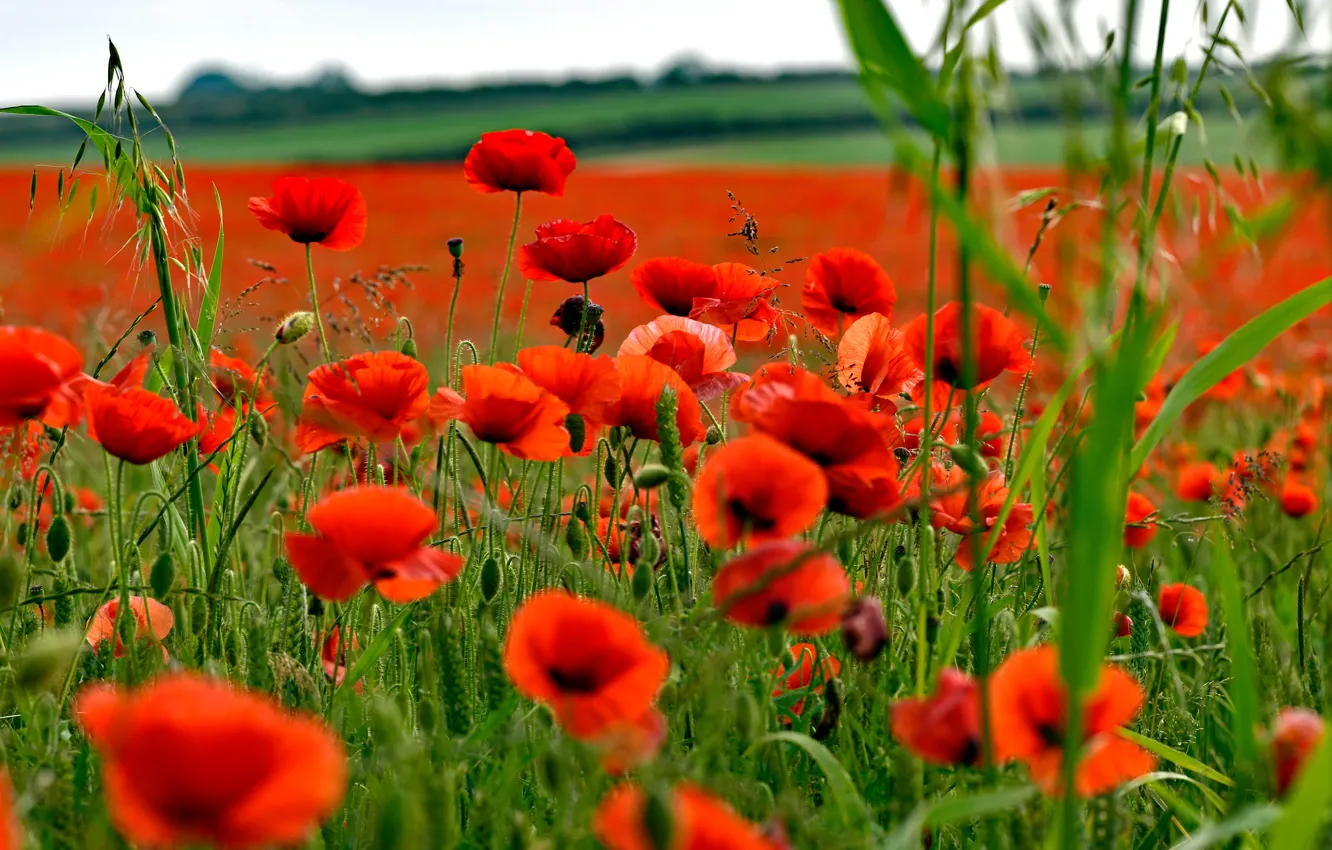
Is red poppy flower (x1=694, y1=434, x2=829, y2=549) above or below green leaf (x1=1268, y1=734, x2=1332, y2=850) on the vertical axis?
above

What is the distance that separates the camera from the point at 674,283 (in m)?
1.39

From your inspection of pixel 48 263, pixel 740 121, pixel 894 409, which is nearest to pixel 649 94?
pixel 740 121

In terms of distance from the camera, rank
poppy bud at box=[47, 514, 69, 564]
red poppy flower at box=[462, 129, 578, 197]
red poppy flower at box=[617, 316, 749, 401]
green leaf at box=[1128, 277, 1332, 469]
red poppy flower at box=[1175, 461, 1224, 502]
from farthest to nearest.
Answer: red poppy flower at box=[1175, 461, 1224, 502] < red poppy flower at box=[462, 129, 578, 197] < red poppy flower at box=[617, 316, 749, 401] < poppy bud at box=[47, 514, 69, 564] < green leaf at box=[1128, 277, 1332, 469]

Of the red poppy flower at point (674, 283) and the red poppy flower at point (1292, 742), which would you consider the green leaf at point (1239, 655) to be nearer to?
the red poppy flower at point (1292, 742)

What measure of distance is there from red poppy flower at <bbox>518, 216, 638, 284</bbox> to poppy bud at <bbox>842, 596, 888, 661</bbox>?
2.09ft

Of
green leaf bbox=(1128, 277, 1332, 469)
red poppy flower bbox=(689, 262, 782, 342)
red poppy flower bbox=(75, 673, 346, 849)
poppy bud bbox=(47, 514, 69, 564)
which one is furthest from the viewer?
red poppy flower bbox=(689, 262, 782, 342)

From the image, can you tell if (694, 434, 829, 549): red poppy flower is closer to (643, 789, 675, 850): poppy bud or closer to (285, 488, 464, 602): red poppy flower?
(285, 488, 464, 602): red poppy flower

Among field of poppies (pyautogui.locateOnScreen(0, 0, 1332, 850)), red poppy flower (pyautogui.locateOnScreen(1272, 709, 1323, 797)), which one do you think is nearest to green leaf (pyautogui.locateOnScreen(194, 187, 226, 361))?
field of poppies (pyautogui.locateOnScreen(0, 0, 1332, 850))

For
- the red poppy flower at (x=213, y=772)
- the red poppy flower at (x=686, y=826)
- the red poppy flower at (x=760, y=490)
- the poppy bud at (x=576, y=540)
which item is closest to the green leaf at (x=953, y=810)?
the red poppy flower at (x=686, y=826)

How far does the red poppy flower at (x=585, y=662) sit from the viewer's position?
64cm

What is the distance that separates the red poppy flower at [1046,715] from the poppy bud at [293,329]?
0.77 m

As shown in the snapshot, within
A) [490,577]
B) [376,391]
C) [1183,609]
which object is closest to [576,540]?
[490,577]

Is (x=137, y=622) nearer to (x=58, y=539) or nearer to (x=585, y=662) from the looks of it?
(x=58, y=539)

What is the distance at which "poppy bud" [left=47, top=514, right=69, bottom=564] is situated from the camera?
3.60 feet
